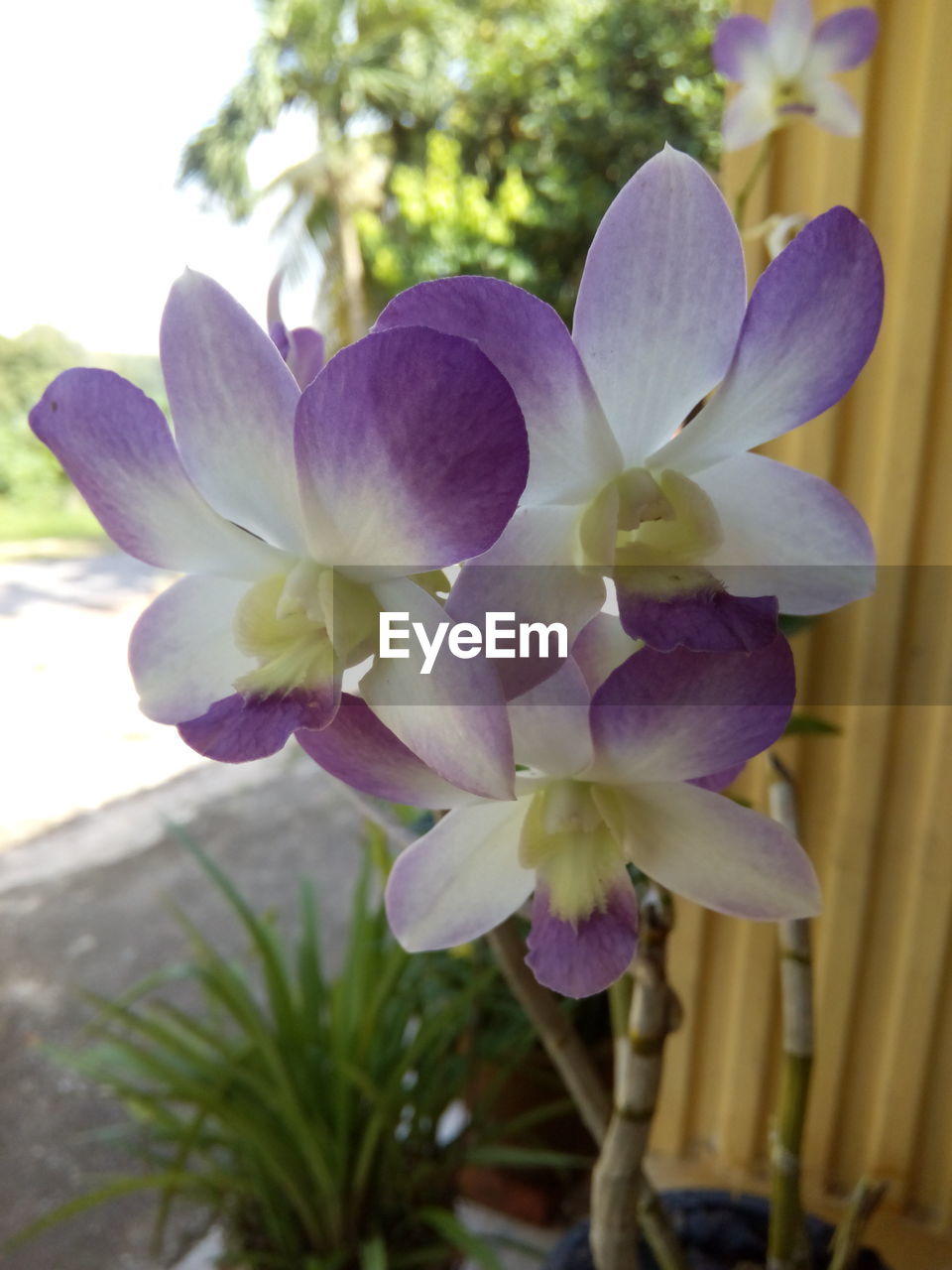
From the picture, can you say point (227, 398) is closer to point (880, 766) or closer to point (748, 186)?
point (748, 186)

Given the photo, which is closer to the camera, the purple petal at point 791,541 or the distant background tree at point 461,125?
the purple petal at point 791,541

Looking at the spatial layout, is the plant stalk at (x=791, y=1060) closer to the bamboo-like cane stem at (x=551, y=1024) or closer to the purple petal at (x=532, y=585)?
the bamboo-like cane stem at (x=551, y=1024)

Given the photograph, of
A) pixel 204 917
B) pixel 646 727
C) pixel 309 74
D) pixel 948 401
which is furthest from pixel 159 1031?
pixel 309 74

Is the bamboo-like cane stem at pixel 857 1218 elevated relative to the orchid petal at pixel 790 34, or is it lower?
lower

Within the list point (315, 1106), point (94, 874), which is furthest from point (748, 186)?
point (94, 874)

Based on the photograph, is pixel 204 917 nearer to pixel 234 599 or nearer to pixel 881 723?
pixel 881 723

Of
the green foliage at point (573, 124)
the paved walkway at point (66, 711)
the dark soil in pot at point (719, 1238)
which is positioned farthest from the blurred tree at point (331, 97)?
the dark soil in pot at point (719, 1238)
